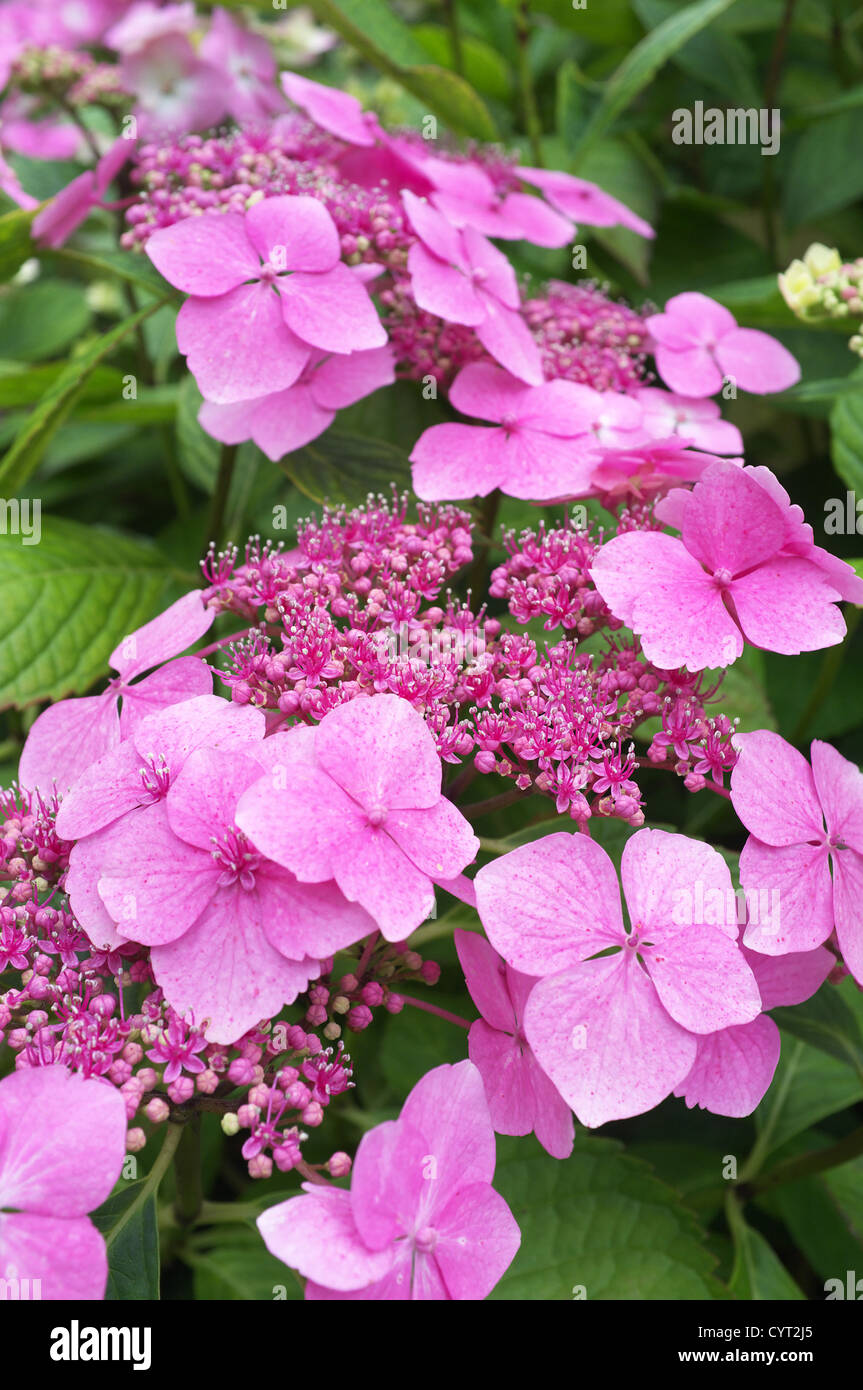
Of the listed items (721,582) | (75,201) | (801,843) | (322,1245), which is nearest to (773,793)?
(801,843)

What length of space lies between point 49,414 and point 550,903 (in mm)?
640

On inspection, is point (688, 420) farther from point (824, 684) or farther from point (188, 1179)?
point (188, 1179)

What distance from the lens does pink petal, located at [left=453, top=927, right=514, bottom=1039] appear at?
691 millimetres

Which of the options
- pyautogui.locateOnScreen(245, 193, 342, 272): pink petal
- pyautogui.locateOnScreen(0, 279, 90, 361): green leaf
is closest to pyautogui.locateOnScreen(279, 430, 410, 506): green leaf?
pyautogui.locateOnScreen(245, 193, 342, 272): pink petal

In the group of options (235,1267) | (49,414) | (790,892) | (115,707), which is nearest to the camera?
(790,892)

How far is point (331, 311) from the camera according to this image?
88cm

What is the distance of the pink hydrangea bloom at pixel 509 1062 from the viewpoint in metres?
0.68

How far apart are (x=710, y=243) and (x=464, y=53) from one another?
40cm

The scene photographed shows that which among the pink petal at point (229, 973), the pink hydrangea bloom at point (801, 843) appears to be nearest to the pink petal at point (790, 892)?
the pink hydrangea bloom at point (801, 843)

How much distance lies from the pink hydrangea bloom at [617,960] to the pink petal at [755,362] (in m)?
0.55

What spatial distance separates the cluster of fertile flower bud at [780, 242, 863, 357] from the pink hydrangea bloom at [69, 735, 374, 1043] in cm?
67

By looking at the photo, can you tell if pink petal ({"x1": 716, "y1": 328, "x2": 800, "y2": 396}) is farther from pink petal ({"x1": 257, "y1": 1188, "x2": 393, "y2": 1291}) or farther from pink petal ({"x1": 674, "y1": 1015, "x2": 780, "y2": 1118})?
pink petal ({"x1": 257, "y1": 1188, "x2": 393, "y2": 1291})

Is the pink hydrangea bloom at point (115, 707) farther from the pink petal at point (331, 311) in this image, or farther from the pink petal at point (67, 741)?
the pink petal at point (331, 311)
